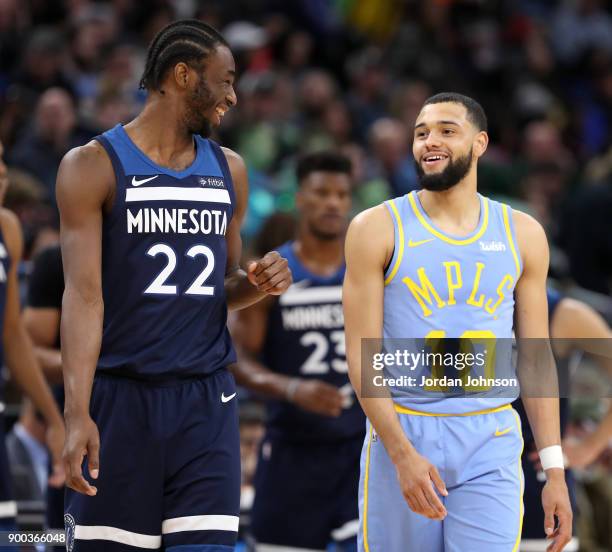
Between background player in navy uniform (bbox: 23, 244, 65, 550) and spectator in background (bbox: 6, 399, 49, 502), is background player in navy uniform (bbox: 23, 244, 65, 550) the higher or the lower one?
the higher one

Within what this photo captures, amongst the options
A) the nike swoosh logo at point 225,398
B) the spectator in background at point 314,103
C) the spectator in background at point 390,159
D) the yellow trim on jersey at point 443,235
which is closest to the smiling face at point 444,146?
the yellow trim on jersey at point 443,235

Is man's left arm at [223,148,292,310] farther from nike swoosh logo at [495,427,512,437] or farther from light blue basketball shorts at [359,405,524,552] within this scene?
nike swoosh logo at [495,427,512,437]

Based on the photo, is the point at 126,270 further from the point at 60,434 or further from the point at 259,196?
the point at 259,196

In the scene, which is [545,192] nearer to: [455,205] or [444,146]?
[455,205]

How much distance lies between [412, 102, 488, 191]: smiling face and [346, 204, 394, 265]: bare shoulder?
9.3 inches

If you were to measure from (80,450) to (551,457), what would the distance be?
1.84 meters

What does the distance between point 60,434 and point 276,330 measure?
162cm

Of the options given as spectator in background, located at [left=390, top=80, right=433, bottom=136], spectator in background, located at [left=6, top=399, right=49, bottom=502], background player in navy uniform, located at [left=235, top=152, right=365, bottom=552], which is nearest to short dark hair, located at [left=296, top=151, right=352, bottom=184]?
background player in navy uniform, located at [left=235, top=152, right=365, bottom=552]

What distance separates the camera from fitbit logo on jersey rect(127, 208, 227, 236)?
4.96 meters

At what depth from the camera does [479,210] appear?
209 inches

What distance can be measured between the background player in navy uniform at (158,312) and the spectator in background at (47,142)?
5558 mm

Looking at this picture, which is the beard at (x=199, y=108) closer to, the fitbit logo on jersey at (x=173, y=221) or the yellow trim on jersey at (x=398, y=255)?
the fitbit logo on jersey at (x=173, y=221)

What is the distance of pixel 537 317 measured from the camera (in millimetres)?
5238

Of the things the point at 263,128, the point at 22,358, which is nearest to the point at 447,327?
the point at 22,358
